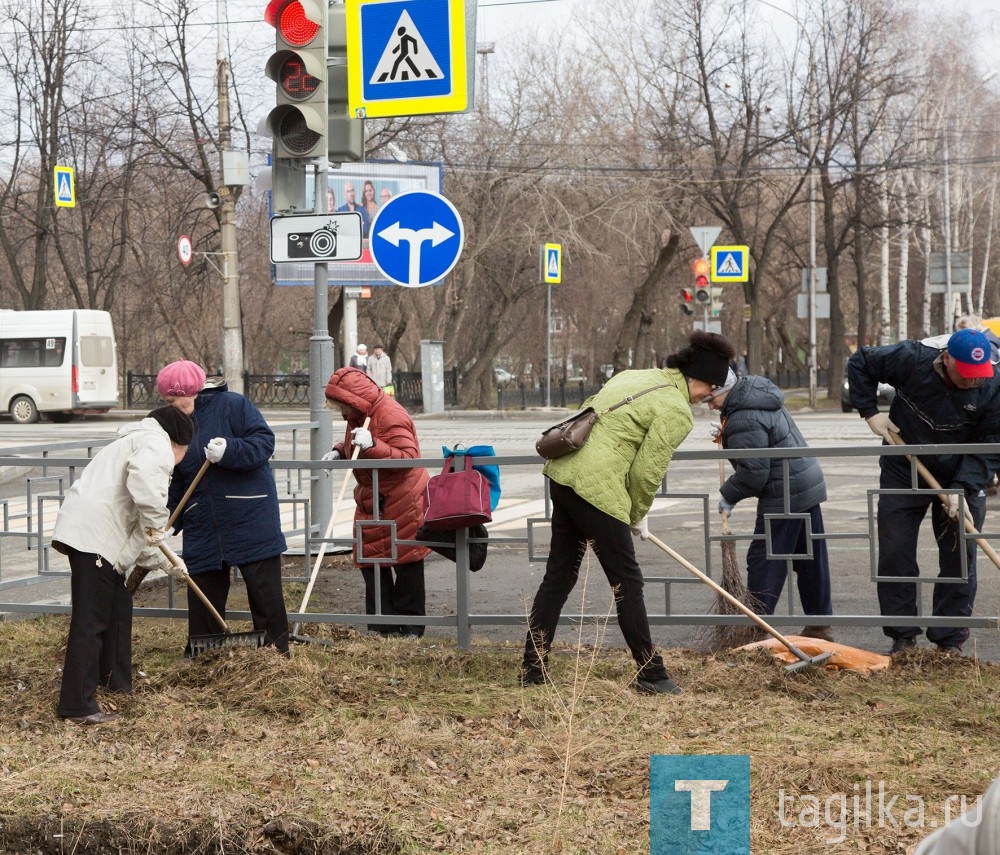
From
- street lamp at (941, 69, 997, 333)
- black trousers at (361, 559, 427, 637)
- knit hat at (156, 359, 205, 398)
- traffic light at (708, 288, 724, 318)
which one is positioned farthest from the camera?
street lamp at (941, 69, 997, 333)

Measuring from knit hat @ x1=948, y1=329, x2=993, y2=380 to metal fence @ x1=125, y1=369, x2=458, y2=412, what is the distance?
26.1 meters

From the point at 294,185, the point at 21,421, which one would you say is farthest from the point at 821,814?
the point at 21,421

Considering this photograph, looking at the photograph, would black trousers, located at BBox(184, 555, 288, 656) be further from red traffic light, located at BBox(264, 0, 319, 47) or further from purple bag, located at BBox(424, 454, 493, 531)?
red traffic light, located at BBox(264, 0, 319, 47)

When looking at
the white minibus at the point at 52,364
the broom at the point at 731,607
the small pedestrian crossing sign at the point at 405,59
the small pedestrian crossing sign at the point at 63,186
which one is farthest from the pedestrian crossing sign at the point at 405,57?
the white minibus at the point at 52,364

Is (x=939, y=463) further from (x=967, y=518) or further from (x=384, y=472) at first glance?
(x=384, y=472)

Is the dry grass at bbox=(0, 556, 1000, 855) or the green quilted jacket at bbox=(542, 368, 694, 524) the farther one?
the green quilted jacket at bbox=(542, 368, 694, 524)

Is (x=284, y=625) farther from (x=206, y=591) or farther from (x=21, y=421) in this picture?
(x=21, y=421)

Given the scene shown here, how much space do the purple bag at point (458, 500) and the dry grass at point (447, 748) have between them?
25.6 inches

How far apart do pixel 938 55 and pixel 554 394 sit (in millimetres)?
19514

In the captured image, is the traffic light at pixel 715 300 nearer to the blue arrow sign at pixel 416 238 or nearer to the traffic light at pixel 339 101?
the blue arrow sign at pixel 416 238

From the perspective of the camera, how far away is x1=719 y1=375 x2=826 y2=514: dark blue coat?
252 inches

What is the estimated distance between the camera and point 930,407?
20.5ft

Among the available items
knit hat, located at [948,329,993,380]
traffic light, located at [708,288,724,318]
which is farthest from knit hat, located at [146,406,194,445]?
traffic light, located at [708,288,724,318]

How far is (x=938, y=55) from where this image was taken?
142 feet
